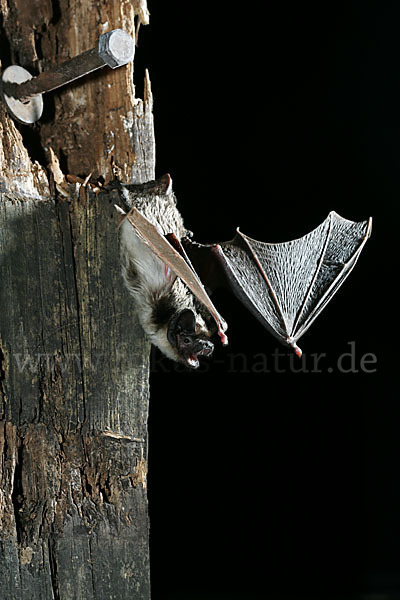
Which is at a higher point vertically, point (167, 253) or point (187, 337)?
point (167, 253)

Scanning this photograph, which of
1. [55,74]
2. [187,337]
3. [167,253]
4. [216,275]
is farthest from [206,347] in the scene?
[55,74]

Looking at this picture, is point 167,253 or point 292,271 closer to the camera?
point 167,253

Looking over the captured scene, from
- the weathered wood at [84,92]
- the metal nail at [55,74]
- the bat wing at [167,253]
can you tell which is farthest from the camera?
the weathered wood at [84,92]

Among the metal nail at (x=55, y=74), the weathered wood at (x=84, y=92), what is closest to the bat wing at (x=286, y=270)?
the weathered wood at (x=84, y=92)

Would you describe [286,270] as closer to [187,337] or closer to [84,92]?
[187,337]

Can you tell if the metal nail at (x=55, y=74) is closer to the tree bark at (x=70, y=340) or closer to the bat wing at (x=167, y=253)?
the tree bark at (x=70, y=340)

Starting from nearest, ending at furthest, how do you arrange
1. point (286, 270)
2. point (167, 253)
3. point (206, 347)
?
point (167, 253) < point (206, 347) < point (286, 270)
